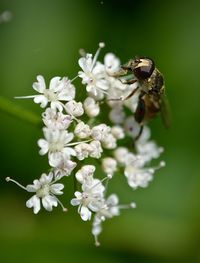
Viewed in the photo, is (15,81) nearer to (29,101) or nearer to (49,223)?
(29,101)

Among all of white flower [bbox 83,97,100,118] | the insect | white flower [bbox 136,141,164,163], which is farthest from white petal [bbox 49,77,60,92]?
white flower [bbox 136,141,164,163]

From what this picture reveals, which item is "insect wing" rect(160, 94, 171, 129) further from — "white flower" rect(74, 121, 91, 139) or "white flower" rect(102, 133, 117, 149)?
"white flower" rect(74, 121, 91, 139)

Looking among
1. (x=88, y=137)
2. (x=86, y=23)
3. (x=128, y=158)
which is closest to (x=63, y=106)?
(x=88, y=137)

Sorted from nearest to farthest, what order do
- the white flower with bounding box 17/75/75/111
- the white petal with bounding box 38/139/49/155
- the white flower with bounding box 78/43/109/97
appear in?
the white petal with bounding box 38/139/49/155
the white flower with bounding box 17/75/75/111
the white flower with bounding box 78/43/109/97

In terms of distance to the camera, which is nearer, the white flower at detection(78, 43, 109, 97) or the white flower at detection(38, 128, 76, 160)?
the white flower at detection(38, 128, 76, 160)

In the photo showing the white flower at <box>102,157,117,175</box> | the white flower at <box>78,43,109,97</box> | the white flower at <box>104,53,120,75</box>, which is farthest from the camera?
the white flower at <box>104,53,120,75</box>

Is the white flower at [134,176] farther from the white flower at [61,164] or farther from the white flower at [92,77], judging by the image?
the white flower at [61,164]

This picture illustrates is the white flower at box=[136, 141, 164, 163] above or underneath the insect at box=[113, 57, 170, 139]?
underneath

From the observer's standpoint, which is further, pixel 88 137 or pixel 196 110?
pixel 196 110

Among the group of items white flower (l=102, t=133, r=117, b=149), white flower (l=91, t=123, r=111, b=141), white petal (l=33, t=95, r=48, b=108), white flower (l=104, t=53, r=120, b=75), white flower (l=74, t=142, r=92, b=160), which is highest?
white flower (l=104, t=53, r=120, b=75)
